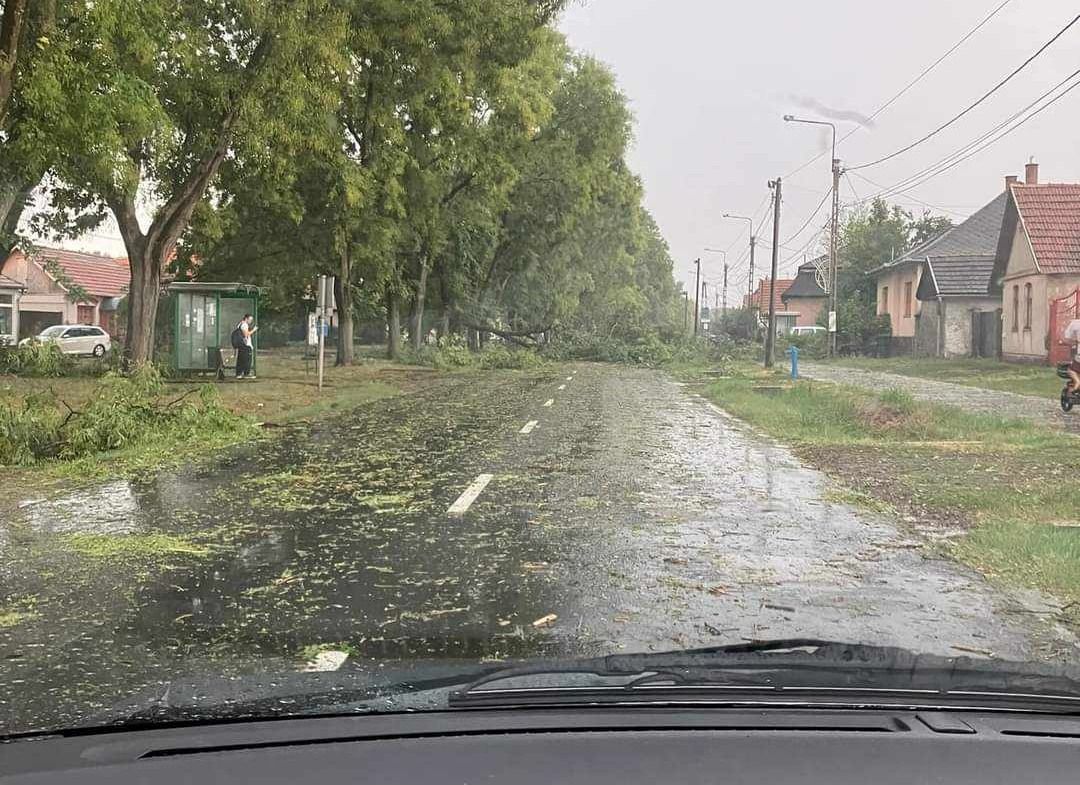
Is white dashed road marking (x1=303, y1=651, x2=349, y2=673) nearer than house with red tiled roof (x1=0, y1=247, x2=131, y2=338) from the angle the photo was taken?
Yes

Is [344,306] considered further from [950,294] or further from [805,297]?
[805,297]

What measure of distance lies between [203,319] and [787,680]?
26.4 meters

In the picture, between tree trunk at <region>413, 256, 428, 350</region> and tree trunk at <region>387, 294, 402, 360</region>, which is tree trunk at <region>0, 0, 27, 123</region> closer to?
tree trunk at <region>413, 256, 428, 350</region>

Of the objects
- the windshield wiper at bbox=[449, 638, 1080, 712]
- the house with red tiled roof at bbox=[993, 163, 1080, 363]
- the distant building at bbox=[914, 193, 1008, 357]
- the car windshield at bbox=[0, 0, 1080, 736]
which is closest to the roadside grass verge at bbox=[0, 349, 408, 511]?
the car windshield at bbox=[0, 0, 1080, 736]

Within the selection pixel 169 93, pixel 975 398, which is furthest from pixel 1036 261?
pixel 169 93

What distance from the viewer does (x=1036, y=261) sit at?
3525 centimetres

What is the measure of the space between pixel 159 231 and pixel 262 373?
27.1 feet

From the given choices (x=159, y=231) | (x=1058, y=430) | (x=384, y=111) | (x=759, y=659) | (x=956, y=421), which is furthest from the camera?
(x=384, y=111)

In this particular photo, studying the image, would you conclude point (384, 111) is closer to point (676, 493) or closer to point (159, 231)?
point (159, 231)

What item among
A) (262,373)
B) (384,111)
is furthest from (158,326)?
(384,111)

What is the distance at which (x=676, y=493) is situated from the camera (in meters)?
10.0

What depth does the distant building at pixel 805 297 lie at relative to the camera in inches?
3445

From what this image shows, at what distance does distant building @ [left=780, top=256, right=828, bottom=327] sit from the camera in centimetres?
8750

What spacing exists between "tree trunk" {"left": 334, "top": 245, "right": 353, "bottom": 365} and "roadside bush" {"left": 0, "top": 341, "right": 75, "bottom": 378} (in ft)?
28.0
